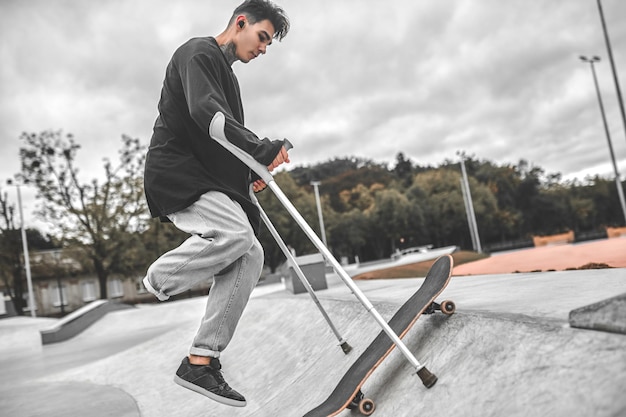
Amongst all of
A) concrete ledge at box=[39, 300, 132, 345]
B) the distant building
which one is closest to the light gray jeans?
concrete ledge at box=[39, 300, 132, 345]

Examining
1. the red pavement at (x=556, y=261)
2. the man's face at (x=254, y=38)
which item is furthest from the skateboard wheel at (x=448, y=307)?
the red pavement at (x=556, y=261)

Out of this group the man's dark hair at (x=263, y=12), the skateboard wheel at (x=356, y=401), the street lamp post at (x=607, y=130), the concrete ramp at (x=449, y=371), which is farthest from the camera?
the street lamp post at (x=607, y=130)

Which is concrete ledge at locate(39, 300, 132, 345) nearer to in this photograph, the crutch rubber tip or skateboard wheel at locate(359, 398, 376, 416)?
skateboard wheel at locate(359, 398, 376, 416)

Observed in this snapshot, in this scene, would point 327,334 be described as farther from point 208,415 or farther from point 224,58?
point 224,58

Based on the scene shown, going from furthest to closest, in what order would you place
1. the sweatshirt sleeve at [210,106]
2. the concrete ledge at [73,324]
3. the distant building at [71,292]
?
the distant building at [71,292] < the concrete ledge at [73,324] < the sweatshirt sleeve at [210,106]

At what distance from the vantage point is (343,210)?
6234cm

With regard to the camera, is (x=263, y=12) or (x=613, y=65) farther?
(x=613, y=65)

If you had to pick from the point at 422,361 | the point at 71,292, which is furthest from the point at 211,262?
the point at 71,292

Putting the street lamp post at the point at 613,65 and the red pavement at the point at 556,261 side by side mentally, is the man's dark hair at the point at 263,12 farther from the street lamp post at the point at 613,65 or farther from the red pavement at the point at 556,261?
the street lamp post at the point at 613,65

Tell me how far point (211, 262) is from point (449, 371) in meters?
1.30

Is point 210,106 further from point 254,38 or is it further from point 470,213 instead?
point 470,213

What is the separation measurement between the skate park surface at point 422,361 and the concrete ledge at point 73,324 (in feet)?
26.6

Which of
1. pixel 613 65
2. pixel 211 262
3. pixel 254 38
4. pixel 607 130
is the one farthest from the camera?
pixel 607 130

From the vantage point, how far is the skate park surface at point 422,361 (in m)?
1.51
